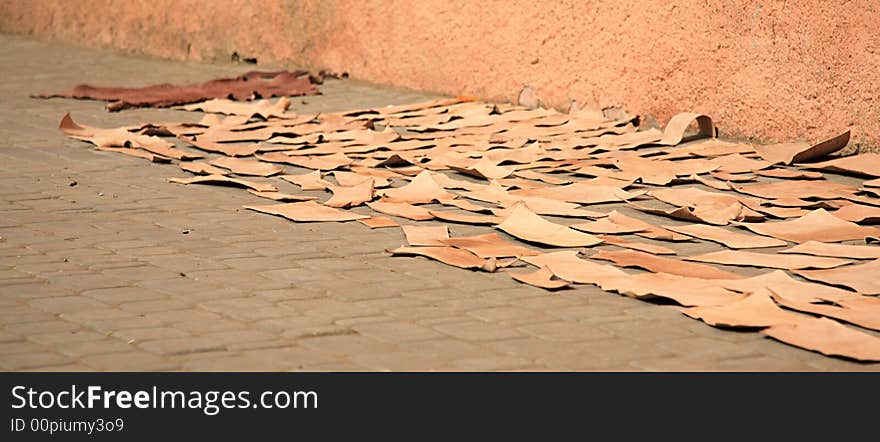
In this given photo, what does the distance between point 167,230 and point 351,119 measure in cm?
296

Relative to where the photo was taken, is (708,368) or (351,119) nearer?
(708,368)

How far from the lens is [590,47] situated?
7715 mm

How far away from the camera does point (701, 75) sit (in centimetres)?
710

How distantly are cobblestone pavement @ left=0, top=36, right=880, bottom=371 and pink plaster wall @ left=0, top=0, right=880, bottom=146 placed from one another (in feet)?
8.48

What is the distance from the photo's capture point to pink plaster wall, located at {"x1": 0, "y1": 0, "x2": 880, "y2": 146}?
6473 mm

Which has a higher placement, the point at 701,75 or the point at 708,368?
the point at 701,75

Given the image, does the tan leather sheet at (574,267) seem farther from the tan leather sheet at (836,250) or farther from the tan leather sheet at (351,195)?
the tan leather sheet at (351,195)

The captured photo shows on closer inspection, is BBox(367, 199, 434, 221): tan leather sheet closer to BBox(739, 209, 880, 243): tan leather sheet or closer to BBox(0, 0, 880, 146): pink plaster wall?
BBox(739, 209, 880, 243): tan leather sheet

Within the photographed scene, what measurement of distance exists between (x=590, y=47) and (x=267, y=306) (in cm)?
435

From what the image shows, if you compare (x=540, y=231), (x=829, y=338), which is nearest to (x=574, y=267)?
(x=540, y=231)

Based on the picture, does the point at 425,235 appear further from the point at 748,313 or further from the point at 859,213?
the point at 859,213
